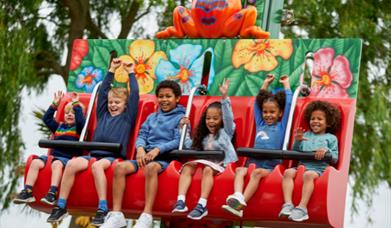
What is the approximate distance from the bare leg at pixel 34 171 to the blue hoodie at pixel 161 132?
89 cm

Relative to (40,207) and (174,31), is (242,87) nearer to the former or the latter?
(174,31)

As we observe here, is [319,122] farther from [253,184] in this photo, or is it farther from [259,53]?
[259,53]

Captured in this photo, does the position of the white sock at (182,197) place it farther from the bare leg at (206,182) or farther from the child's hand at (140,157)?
the child's hand at (140,157)

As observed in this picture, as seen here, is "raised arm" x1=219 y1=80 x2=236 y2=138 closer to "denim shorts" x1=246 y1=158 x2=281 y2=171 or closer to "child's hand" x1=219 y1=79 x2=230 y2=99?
"child's hand" x1=219 y1=79 x2=230 y2=99

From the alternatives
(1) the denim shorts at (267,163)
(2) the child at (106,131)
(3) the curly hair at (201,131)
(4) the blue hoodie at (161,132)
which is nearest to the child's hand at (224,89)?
(3) the curly hair at (201,131)

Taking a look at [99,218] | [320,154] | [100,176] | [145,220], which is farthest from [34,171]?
[320,154]

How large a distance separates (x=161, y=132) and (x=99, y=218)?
928mm

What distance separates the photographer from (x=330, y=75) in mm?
9852

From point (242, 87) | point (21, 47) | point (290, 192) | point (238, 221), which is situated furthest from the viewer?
point (21, 47)

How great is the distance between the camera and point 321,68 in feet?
32.6

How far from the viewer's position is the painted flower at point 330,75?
32.1ft

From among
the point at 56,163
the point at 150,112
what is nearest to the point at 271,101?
the point at 150,112

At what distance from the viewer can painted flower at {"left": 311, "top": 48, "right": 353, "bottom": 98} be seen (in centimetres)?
978

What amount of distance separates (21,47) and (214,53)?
5939 millimetres
